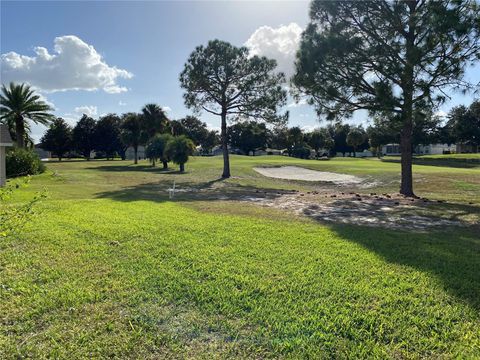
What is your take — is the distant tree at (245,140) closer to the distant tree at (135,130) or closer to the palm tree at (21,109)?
the distant tree at (135,130)

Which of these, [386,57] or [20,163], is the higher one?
[386,57]

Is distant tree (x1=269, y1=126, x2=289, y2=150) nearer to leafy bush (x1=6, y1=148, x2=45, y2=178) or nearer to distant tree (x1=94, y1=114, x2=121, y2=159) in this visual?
distant tree (x1=94, y1=114, x2=121, y2=159)

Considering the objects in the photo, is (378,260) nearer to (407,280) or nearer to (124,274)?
(407,280)

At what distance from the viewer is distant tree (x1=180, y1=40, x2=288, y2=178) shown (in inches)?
915

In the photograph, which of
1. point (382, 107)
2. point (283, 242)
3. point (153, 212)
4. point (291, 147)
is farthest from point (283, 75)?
point (291, 147)

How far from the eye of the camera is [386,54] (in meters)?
12.9

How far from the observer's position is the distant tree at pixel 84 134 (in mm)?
70250

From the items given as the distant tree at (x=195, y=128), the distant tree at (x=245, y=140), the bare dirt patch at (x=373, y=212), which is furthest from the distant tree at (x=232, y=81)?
the distant tree at (x=195, y=128)

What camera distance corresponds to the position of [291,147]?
7775 cm

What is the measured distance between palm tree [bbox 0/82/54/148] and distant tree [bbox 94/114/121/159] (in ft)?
110

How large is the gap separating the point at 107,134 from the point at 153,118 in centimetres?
2885

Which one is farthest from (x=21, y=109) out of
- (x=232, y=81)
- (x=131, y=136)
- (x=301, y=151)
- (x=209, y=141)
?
(x=209, y=141)

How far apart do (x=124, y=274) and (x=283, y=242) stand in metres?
2.82

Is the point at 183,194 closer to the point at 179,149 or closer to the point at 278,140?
the point at 179,149
